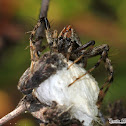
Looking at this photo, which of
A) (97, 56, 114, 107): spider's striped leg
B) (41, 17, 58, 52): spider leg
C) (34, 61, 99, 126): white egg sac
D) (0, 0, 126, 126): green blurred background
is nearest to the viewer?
(34, 61, 99, 126): white egg sac

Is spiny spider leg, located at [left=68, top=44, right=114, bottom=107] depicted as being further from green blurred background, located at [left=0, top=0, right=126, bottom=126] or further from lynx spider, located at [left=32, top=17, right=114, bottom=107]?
green blurred background, located at [left=0, top=0, right=126, bottom=126]

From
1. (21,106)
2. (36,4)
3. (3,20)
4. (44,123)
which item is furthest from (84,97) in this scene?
(3,20)

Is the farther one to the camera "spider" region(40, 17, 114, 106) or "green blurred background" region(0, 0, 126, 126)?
"green blurred background" region(0, 0, 126, 126)

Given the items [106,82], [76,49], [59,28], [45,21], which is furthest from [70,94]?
[59,28]

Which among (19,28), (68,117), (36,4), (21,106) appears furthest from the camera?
(19,28)

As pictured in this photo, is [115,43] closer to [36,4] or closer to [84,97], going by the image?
[36,4]

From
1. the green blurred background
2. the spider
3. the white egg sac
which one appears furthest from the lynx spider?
the green blurred background
